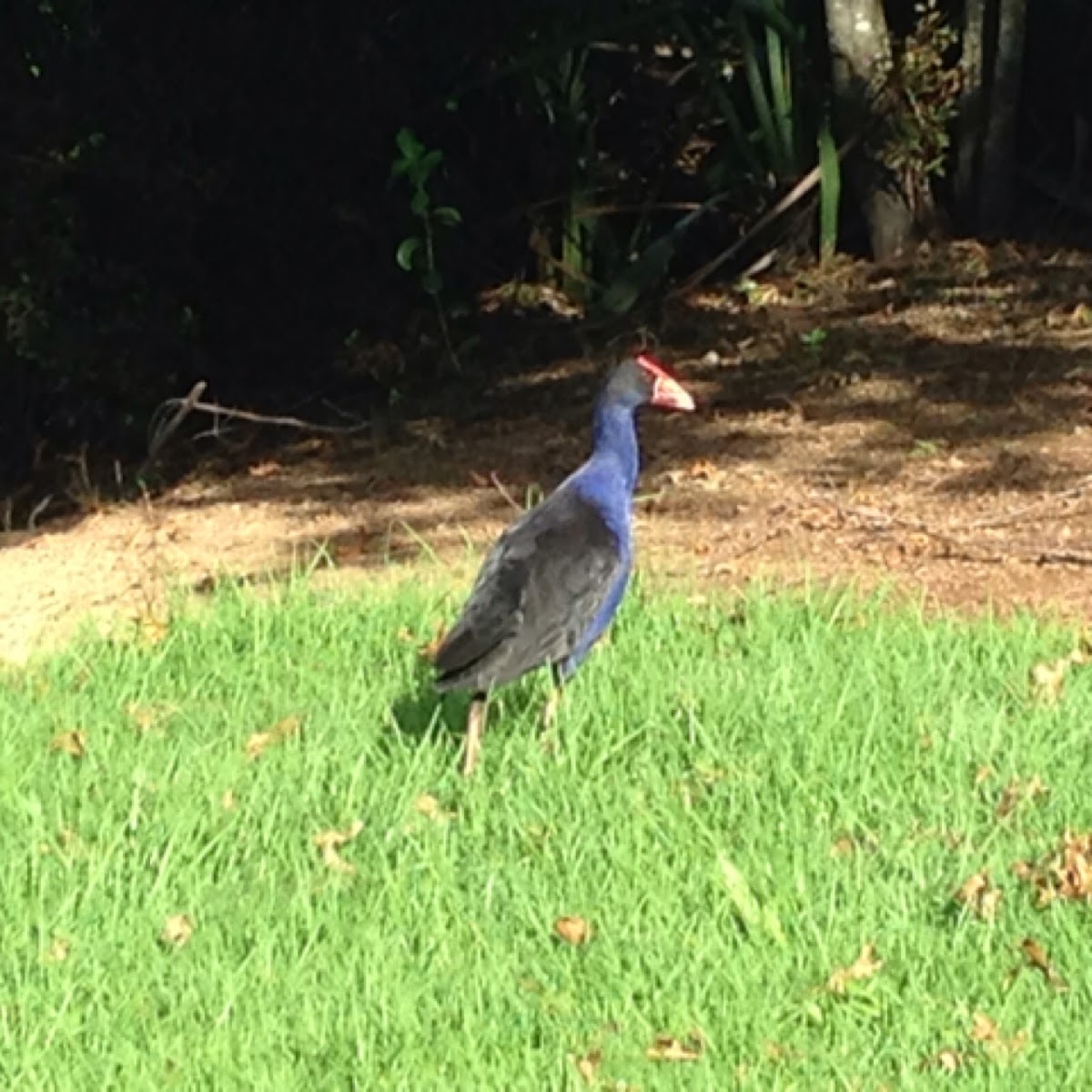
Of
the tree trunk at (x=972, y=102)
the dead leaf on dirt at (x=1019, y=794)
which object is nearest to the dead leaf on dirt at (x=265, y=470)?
the tree trunk at (x=972, y=102)

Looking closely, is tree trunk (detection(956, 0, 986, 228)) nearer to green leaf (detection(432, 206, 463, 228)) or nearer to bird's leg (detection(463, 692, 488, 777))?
green leaf (detection(432, 206, 463, 228))

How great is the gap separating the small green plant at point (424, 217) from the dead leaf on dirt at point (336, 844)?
653 cm

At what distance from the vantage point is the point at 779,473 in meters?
9.95

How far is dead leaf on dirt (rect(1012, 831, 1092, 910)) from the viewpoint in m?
5.57

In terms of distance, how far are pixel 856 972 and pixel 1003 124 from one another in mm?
8624

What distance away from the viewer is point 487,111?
14.7 meters

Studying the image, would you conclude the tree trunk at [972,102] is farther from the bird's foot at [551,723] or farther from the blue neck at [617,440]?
the bird's foot at [551,723]

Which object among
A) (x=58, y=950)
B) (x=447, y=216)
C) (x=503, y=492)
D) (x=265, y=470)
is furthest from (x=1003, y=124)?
(x=58, y=950)

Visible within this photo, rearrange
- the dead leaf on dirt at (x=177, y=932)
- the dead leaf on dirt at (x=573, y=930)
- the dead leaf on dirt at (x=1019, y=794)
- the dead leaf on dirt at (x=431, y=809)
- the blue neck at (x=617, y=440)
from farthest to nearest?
the blue neck at (x=617, y=440) → the dead leaf on dirt at (x=431, y=809) → the dead leaf on dirt at (x=1019, y=794) → the dead leaf on dirt at (x=177, y=932) → the dead leaf on dirt at (x=573, y=930)

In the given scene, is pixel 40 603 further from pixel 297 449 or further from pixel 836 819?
pixel 836 819

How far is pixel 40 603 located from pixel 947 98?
598 centimetres

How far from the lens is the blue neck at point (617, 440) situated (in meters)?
7.43

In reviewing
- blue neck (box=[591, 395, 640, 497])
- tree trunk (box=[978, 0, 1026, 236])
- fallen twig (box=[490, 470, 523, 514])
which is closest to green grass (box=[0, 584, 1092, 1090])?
blue neck (box=[591, 395, 640, 497])

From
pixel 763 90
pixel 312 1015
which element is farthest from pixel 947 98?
pixel 312 1015
